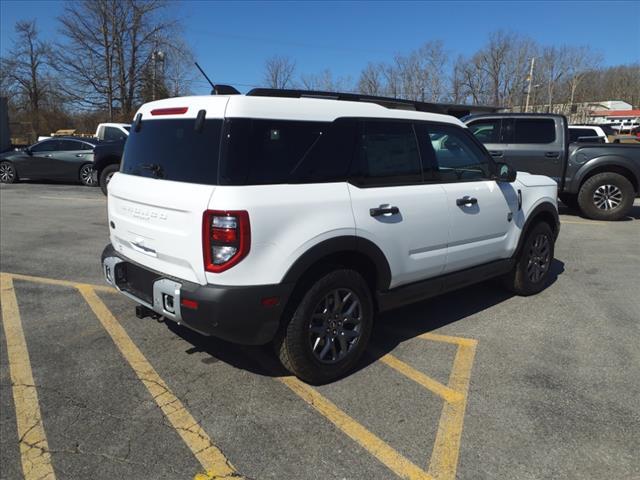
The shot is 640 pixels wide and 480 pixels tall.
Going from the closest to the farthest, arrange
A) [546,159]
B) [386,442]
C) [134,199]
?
[386,442], [134,199], [546,159]

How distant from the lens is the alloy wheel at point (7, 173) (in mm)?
15156

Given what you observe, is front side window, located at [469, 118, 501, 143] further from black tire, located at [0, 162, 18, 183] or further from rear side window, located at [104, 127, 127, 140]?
black tire, located at [0, 162, 18, 183]

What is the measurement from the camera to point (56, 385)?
3314 mm

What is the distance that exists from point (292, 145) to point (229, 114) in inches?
17.2

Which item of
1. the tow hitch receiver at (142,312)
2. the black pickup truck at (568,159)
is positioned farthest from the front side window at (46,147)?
the tow hitch receiver at (142,312)

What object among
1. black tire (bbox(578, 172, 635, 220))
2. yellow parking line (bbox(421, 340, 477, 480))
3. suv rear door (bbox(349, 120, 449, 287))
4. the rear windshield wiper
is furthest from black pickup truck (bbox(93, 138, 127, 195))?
yellow parking line (bbox(421, 340, 477, 480))

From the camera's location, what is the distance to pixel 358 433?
286cm

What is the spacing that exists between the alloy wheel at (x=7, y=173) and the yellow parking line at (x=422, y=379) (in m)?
15.3

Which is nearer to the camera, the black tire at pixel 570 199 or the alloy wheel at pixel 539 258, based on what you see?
the alloy wheel at pixel 539 258

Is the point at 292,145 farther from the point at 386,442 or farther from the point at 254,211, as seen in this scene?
the point at 386,442

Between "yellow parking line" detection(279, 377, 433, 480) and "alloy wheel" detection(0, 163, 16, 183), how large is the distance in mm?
15122

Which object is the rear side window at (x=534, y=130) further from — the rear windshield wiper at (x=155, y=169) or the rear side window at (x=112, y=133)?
the rear side window at (x=112, y=133)

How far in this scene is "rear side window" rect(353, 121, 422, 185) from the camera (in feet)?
11.5

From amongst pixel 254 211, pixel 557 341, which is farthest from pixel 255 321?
pixel 557 341
